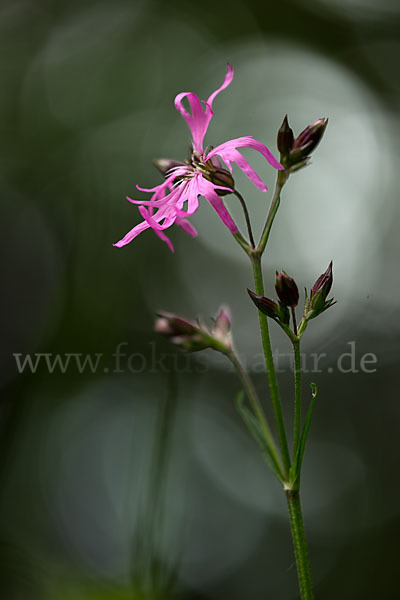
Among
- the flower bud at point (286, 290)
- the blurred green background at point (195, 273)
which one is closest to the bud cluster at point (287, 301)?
the flower bud at point (286, 290)

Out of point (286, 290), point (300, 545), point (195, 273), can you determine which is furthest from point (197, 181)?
point (195, 273)

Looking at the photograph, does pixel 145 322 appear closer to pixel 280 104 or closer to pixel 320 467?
pixel 320 467

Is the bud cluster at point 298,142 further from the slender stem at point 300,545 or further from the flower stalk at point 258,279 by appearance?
the slender stem at point 300,545

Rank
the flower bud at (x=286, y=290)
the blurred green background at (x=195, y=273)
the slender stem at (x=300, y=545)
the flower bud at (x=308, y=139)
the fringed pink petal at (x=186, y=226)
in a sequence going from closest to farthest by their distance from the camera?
the slender stem at (x=300, y=545), the flower bud at (x=286, y=290), the flower bud at (x=308, y=139), the fringed pink petal at (x=186, y=226), the blurred green background at (x=195, y=273)

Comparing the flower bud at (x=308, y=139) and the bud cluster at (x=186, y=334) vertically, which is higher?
the flower bud at (x=308, y=139)

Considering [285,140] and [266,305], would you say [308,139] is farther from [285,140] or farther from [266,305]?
[266,305]

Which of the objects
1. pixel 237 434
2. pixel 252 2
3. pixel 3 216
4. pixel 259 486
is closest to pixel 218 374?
pixel 237 434
